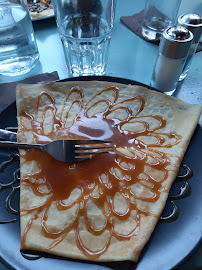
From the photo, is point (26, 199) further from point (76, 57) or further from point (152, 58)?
point (152, 58)

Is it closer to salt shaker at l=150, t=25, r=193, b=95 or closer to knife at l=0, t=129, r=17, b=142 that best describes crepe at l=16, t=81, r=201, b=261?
knife at l=0, t=129, r=17, b=142

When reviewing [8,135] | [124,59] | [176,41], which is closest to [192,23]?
[176,41]

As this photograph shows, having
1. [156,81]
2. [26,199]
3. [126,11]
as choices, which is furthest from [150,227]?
[126,11]

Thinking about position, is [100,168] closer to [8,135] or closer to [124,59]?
[8,135]

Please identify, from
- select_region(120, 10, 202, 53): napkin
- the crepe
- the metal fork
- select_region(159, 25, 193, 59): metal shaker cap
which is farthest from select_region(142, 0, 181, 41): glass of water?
the metal fork

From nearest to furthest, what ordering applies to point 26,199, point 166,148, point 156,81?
point 26,199 < point 166,148 < point 156,81

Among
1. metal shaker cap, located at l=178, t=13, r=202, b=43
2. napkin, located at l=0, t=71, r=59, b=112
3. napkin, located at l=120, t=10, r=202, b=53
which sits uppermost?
metal shaker cap, located at l=178, t=13, r=202, b=43
